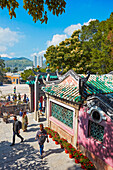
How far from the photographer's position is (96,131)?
5645 millimetres

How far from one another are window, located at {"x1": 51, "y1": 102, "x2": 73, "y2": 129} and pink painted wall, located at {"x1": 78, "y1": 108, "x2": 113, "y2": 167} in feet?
3.13

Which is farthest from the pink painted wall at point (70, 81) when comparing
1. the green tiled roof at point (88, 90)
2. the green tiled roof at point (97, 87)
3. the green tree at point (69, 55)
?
the green tree at point (69, 55)

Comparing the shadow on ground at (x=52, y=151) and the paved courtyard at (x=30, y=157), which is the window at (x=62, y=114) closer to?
the shadow on ground at (x=52, y=151)

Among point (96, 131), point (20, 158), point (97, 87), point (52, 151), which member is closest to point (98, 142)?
point (96, 131)

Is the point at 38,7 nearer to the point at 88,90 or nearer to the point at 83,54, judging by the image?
the point at 88,90

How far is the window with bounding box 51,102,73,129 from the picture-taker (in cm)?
738

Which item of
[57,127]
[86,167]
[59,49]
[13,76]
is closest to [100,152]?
[86,167]

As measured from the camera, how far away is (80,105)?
641 centimetres

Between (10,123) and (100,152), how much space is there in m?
8.99

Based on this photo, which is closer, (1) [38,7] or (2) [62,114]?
(1) [38,7]

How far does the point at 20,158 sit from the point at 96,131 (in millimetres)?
4328

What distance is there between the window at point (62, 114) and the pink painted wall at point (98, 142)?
37.6 inches

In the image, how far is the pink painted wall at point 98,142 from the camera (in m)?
4.85

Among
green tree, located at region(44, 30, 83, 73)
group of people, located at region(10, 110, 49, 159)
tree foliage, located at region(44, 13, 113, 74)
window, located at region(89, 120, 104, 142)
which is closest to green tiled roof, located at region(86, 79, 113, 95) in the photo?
window, located at region(89, 120, 104, 142)
